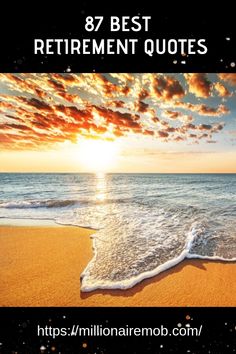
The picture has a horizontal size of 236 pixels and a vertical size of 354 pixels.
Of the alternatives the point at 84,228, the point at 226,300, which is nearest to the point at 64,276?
the point at 84,228

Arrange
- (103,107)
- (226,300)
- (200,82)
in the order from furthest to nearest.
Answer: (103,107) → (200,82) → (226,300)

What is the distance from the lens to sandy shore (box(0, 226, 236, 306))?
2568mm

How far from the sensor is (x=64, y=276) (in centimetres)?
292

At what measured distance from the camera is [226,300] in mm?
2621

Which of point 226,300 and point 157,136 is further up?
point 157,136

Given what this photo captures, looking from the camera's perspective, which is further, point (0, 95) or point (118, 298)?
point (0, 95)

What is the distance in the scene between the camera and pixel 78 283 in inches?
109

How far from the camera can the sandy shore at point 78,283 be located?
2.57m

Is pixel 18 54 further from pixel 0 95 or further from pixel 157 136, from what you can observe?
pixel 157 136

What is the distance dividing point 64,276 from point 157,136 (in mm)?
6216
